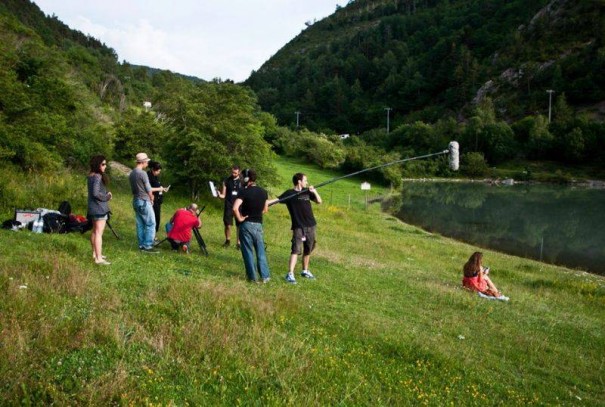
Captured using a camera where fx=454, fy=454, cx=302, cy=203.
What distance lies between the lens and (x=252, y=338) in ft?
19.3

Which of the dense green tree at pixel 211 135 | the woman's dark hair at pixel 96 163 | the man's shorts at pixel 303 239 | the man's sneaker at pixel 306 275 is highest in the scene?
the dense green tree at pixel 211 135

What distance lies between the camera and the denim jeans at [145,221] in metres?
11.1

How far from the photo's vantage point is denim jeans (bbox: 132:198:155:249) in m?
11.1

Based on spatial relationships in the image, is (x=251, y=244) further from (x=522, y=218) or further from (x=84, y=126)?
(x=522, y=218)

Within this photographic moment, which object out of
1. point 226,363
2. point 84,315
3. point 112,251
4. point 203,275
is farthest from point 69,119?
point 226,363

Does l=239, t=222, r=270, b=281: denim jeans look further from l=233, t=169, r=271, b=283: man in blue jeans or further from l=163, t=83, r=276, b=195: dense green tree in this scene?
l=163, t=83, r=276, b=195: dense green tree

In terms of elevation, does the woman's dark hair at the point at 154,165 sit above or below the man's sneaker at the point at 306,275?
above

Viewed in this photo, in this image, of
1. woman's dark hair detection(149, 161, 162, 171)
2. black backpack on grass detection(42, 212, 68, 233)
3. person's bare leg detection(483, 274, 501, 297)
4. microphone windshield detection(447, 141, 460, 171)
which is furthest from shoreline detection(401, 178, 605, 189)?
black backpack on grass detection(42, 212, 68, 233)

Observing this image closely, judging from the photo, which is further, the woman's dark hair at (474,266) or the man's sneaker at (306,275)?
the woman's dark hair at (474,266)

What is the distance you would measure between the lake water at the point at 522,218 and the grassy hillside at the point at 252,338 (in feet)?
71.2

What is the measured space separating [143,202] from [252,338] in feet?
20.7

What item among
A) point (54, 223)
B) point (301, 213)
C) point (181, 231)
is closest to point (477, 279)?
point (301, 213)

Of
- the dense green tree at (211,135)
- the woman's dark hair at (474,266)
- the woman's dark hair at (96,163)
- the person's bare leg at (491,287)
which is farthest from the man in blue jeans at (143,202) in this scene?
the dense green tree at (211,135)

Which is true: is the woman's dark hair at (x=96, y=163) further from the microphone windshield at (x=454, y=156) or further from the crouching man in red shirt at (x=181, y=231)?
the microphone windshield at (x=454, y=156)
